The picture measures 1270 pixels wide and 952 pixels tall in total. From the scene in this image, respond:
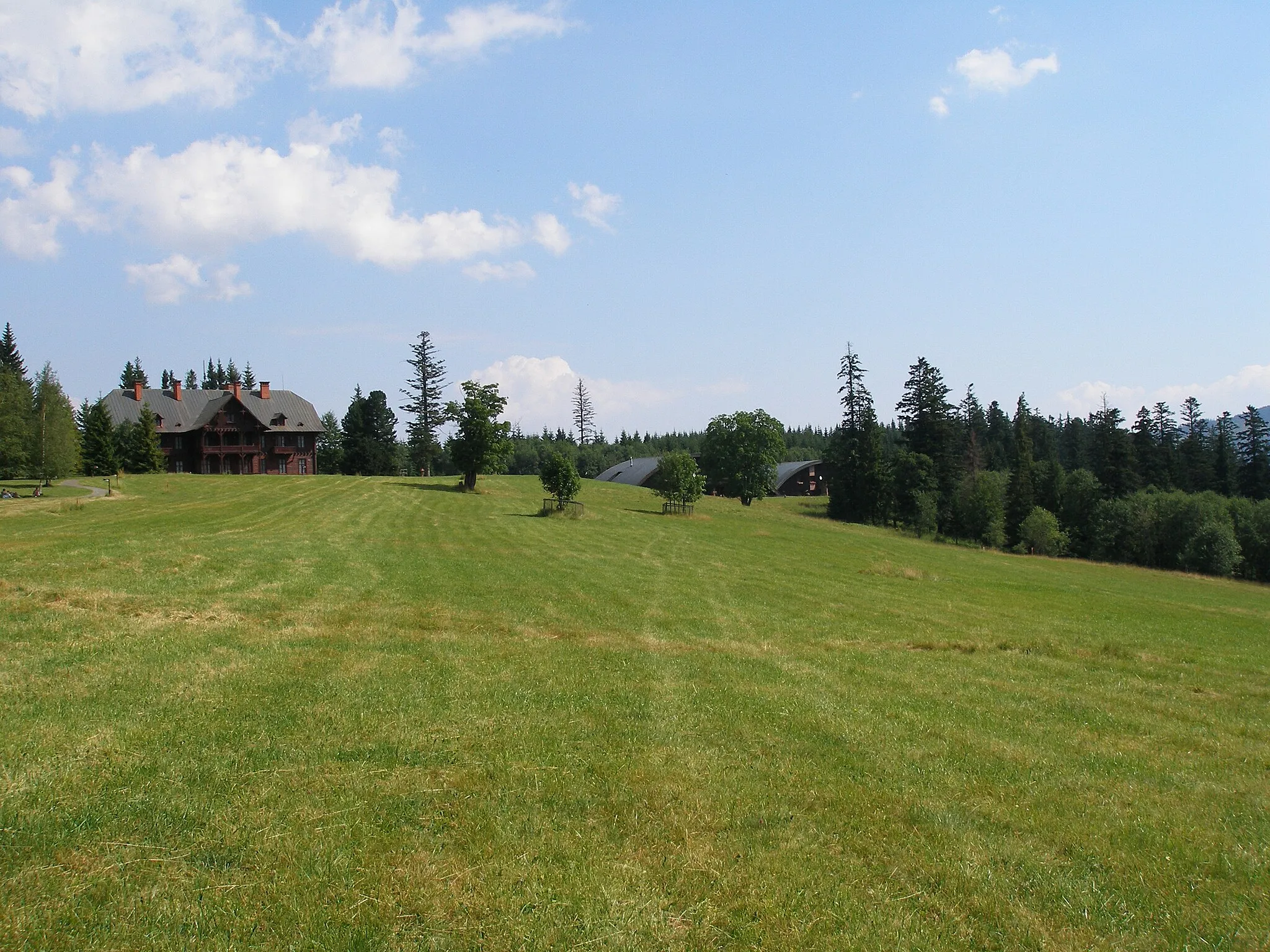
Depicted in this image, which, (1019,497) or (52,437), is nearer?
(52,437)

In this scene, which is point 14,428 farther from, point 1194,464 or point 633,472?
point 1194,464

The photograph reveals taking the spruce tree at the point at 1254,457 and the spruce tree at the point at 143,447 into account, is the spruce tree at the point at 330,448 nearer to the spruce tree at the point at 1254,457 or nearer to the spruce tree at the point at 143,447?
the spruce tree at the point at 143,447

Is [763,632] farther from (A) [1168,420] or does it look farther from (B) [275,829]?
(A) [1168,420]

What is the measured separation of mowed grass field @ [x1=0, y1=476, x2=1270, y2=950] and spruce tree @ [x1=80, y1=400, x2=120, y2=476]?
182 ft

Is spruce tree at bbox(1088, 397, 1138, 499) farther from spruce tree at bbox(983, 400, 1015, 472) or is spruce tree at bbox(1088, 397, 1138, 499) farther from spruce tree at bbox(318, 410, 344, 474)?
spruce tree at bbox(318, 410, 344, 474)

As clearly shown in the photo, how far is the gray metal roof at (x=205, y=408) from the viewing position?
258ft

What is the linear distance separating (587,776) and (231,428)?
81072 mm

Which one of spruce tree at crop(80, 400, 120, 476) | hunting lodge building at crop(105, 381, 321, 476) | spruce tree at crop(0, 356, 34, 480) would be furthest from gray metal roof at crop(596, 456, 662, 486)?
spruce tree at crop(0, 356, 34, 480)

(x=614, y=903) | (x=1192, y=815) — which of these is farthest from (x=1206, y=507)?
(x=614, y=903)

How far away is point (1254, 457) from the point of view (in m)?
92.3

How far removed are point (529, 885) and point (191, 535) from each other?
25395mm

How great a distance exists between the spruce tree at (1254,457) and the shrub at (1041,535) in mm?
31810

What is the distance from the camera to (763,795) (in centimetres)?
719

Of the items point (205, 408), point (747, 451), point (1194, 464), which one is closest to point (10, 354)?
point (205, 408)
